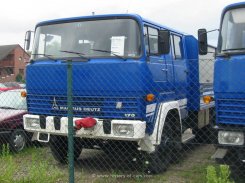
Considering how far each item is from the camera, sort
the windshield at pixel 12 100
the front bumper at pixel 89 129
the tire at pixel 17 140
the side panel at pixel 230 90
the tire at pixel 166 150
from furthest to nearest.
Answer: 1. the windshield at pixel 12 100
2. the tire at pixel 17 140
3. the tire at pixel 166 150
4. the front bumper at pixel 89 129
5. the side panel at pixel 230 90

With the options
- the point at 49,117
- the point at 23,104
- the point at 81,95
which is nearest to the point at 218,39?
the point at 81,95

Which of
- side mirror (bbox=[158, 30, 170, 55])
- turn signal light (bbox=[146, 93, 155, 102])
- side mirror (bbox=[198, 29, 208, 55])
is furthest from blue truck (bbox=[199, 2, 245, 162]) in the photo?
turn signal light (bbox=[146, 93, 155, 102])

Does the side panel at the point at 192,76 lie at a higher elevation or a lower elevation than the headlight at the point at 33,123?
higher

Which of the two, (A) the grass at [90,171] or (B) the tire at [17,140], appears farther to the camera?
(B) the tire at [17,140]

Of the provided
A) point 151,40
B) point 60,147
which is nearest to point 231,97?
point 151,40

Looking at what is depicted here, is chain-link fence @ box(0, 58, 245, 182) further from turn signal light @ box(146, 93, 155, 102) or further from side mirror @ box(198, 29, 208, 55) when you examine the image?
side mirror @ box(198, 29, 208, 55)

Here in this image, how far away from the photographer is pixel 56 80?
21.3 ft

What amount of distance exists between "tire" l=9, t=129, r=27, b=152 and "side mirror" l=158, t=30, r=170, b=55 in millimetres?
3970

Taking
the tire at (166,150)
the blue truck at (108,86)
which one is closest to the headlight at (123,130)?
the blue truck at (108,86)

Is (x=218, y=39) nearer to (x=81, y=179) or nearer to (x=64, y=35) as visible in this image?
(x=64, y=35)

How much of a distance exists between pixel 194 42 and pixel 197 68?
0.64 m

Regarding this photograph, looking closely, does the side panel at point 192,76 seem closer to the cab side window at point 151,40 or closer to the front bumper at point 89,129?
the cab side window at point 151,40

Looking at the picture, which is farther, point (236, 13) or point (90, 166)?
point (90, 166)

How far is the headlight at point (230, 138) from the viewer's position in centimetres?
517
